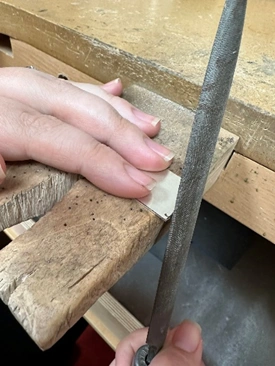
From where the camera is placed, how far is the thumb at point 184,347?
1.23 feet

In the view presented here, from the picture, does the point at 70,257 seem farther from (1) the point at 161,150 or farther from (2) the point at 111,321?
(2) the point at 111,321

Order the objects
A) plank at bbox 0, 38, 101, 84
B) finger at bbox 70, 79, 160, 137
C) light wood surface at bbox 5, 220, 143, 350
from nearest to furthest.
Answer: finger at bbox 70, 79, 160, 137 → plank at bbox 0, 38, 101, 84 → light wood surface at bbox 5, 220, 143, 350

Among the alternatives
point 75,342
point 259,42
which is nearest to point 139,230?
point 259,42

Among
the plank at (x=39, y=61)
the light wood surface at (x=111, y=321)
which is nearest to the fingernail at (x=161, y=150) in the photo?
the plank at (x=39, y=61)

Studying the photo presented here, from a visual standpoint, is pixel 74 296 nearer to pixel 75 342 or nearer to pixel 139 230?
pixel 139 230

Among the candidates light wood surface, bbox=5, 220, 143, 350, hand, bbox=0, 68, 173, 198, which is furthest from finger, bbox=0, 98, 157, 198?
light wood surface, bbox=5, 220, 143, 350

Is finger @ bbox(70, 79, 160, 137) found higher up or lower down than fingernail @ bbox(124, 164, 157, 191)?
higher up

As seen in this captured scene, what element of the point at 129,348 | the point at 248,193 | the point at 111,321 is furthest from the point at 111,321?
the point at 248,193

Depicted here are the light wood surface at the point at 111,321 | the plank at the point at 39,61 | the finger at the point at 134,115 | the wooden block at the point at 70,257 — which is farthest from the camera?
the light wood surface at the point at 111,321

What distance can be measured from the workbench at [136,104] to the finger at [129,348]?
0.52ft

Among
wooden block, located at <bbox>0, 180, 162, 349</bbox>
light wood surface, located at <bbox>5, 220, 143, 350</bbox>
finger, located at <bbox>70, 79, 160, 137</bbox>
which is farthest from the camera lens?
light wood surface, located at <bbox>5, 220, 143, 350</bbox>

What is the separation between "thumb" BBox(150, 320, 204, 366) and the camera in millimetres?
374

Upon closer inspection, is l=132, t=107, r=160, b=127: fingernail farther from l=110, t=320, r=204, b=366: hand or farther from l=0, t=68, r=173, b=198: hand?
l=110, t=320, r=204, b=366: hand

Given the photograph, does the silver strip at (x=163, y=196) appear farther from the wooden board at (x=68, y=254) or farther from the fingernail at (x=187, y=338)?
the fingernail at (x=187, y=338)
